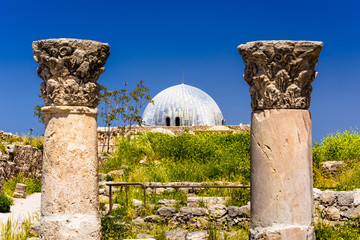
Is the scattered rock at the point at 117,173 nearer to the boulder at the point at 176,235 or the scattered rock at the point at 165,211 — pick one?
the scattered rock at the point at 165,211

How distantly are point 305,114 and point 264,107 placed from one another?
56 centimetres

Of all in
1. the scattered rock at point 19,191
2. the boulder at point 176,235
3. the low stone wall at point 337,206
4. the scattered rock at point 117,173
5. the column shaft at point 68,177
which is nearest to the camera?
the column shaft at point 68,177

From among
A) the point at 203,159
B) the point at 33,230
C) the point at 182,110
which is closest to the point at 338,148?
the point at 203,159

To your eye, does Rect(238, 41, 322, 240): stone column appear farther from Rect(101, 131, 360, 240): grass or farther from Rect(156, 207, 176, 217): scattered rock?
Rect(156, 207, 176, 217): scattered rock

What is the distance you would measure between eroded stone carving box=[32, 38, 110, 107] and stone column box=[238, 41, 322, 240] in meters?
2.22

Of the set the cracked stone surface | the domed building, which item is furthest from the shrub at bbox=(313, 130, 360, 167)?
the domed building

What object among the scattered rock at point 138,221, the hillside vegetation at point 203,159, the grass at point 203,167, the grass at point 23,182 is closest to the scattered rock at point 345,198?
the grass at point 203,167

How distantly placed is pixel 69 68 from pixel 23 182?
11239mm

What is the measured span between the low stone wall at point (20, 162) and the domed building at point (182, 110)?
965 inches

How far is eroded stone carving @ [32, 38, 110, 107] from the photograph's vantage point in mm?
6098

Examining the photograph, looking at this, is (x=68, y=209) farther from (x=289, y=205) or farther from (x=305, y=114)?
(x=305, y=114)

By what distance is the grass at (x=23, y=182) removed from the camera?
48.6 ft

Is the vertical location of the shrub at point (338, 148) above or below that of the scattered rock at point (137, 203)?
above

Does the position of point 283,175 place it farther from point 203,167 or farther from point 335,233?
point 203,167
